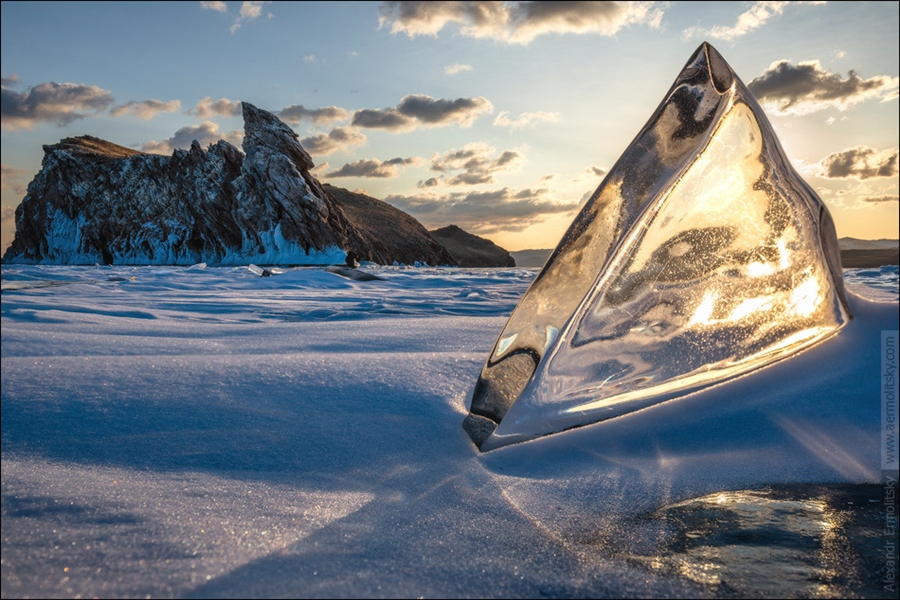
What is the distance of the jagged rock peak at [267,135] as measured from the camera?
1151 inches

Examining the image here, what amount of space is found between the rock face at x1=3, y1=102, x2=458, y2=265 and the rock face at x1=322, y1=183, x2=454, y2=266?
19.0m

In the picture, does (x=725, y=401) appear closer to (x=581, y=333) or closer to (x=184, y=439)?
(x=581, y=333)

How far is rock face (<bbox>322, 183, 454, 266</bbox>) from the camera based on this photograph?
191ft

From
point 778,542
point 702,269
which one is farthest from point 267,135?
point 778,542

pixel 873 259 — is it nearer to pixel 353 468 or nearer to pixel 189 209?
pixel 353 468

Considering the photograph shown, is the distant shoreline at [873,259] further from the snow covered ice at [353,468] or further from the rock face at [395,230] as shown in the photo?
the rock face at [395,230]

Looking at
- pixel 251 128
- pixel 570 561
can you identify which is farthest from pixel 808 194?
pixel 251 128

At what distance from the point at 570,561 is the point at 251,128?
32545mm

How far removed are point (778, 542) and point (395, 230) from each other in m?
61.9

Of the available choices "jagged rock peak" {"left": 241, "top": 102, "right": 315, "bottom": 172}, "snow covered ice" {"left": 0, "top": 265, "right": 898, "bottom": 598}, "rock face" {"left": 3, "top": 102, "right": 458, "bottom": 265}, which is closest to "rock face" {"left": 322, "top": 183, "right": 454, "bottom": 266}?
"rock face" {"left": 3, "top": 102, "right": 458, "bottom": 265}

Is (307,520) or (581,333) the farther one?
(581,333)

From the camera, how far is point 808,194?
4.18 ft

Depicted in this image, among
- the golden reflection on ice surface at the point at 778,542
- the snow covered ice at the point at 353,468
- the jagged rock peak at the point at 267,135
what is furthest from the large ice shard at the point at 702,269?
the jagged rock peak at the point at 267,135

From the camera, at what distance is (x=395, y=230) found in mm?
61750
